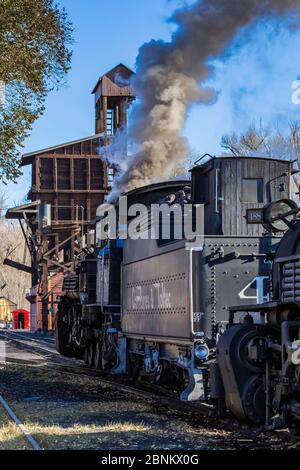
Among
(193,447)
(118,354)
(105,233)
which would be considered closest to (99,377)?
(118,354)

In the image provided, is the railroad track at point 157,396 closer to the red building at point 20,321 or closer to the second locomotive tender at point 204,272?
the second locomotive tender at point 204,272

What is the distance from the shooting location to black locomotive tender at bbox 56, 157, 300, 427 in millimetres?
7797

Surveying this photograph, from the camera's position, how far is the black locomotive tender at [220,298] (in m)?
7.80

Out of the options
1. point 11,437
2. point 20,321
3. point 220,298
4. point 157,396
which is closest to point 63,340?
point 157,396

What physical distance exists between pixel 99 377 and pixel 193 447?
30.6ft

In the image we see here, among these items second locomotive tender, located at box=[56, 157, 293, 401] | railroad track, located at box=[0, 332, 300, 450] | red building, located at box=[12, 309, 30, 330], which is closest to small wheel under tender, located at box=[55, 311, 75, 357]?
railroad track, located at box=[0, 332, 300, 450]

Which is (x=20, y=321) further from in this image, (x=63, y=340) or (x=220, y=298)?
(x=220, y=298)

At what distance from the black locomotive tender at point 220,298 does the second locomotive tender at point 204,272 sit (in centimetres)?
1

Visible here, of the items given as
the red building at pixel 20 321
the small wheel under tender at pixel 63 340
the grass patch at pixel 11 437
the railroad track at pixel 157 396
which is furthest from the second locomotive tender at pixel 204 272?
the red building at pixel 20 321

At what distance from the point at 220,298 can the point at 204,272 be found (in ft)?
1.39

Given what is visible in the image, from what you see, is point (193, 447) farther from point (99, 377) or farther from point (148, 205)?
point (99, 377)

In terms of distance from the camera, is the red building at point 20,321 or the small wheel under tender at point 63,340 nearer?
the small wheel under tender at point 63,340

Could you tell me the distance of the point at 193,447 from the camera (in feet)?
25.9

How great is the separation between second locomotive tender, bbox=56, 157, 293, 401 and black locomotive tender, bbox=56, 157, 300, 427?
0.01m
